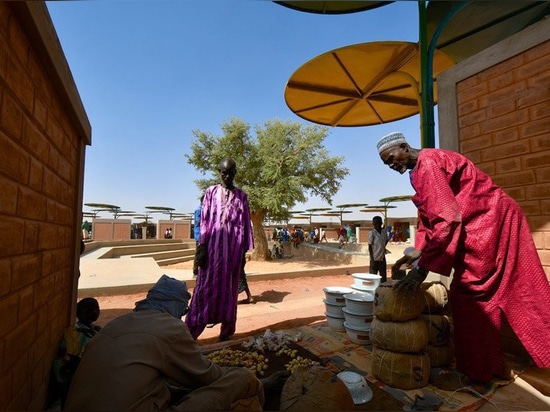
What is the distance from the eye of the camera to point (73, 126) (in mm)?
2547

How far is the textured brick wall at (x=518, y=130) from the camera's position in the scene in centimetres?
254

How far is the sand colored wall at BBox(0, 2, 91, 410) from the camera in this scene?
1208 mm

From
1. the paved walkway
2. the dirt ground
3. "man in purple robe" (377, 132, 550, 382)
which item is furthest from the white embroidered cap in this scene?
the paved walkway

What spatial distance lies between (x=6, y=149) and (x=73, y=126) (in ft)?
5.22

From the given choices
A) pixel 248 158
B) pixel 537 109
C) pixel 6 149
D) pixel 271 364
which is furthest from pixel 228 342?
pixel 248 158

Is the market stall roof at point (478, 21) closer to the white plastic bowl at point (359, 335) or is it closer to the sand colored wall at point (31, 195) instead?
the white plastic bowl at point (359, 335)

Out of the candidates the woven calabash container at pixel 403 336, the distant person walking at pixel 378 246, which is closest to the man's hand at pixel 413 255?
the woven calabash container at pixel 403 336

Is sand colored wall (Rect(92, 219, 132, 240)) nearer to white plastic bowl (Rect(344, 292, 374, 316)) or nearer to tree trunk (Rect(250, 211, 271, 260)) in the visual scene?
tree trunk (Rect(250, 211, 271, 260))

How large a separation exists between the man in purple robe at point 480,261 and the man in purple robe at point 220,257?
194 cm

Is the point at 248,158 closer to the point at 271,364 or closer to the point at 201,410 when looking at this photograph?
the point at 271,364

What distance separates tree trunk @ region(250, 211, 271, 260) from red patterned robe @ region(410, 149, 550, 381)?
13.3 meters

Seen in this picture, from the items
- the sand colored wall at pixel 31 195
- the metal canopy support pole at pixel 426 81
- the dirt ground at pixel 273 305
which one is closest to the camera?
the sand colored wall at pixel 31 195

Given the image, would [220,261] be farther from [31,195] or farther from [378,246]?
[378,246]

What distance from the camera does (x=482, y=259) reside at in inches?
86.0
